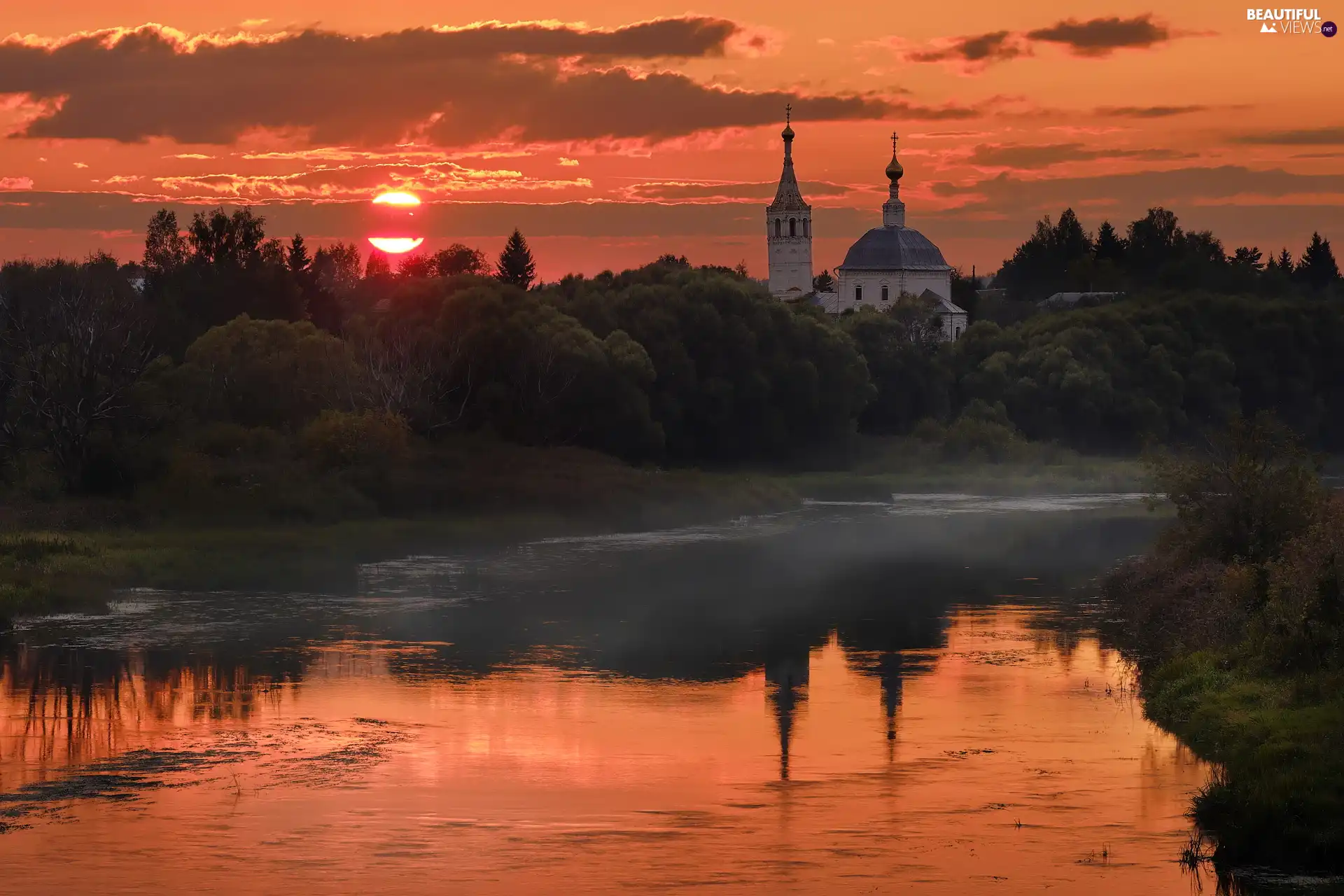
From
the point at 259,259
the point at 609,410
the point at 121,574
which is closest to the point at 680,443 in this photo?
the point at 609,410

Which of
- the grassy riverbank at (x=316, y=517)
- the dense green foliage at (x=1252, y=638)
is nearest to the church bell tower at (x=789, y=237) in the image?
the grassy riverbank at (x=316, y=517)

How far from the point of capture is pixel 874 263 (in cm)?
17675

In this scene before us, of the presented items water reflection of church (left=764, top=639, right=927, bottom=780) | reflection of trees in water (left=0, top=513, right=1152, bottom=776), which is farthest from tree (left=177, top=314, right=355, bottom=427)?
water reflection of church (left=764, top=639, right=927, bottom=780)

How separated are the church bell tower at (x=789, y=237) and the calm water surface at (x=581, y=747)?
444 feet

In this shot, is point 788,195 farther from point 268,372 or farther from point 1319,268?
point 268,372

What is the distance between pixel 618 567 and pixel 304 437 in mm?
16863

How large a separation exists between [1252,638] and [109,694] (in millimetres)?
21805

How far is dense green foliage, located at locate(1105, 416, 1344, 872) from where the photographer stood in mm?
24938

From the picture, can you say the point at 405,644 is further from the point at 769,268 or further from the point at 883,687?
the point at 769,268

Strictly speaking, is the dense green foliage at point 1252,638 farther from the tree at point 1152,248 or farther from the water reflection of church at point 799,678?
the tree at point 1152,248

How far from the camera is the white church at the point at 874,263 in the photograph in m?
175

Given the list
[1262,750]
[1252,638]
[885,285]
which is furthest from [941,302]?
[1262,750]

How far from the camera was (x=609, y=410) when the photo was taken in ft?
294

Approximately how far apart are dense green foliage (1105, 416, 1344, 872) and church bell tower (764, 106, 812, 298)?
135 m
